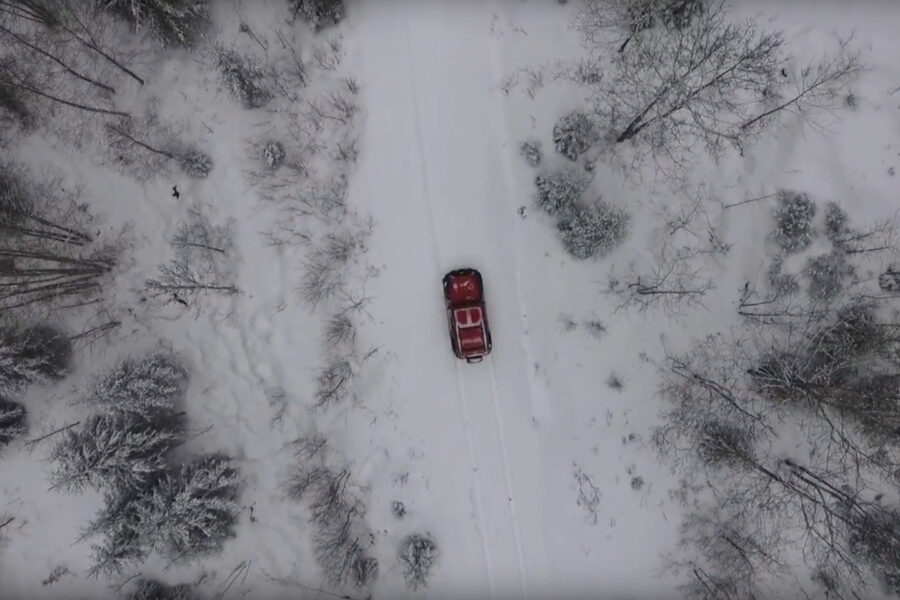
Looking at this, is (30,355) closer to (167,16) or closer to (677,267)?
(167,16)

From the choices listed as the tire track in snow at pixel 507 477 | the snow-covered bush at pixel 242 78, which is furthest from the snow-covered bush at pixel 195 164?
the tire track in snow at pixel 507 477

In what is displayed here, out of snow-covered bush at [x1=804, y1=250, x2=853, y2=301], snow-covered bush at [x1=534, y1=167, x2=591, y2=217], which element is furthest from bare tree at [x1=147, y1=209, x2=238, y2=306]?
snow-covered bush at [x1=804, y1=250, x2=853, y2=301]

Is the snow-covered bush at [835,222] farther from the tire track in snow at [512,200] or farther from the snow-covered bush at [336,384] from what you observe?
the snow-covered bush at [336,384]

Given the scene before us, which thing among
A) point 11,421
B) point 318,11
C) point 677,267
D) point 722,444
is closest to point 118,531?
point 11,421

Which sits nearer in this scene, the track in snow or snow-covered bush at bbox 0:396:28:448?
snow-covered bush at bbox 0:396:28:448

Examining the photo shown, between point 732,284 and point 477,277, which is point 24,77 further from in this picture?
point 732,284

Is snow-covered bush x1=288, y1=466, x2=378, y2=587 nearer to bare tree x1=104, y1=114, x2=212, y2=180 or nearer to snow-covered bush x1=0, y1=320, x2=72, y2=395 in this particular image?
snow-covered bush x1=0, y1=320, x2=72, y2=395
